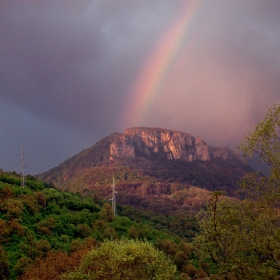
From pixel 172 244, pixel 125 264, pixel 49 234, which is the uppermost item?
pixel 49 234

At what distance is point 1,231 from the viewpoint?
3912 cm

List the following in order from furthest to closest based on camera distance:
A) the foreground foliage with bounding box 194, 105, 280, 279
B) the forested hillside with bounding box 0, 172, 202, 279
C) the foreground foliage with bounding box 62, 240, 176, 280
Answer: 1. the forested hillside with bounding box 0, 172, 202, 279
2. the foreground foliage with bounding box 62, 240, 176, 280
3. the foreground foliage with bounding box 194, 105, 280, 279

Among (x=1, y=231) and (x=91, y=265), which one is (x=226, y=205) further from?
(x=1, y=231)

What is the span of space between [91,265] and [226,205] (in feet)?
41.4

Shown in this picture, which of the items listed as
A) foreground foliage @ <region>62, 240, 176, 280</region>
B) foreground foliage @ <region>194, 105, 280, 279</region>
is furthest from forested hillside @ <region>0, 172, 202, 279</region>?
foreground foliage @ <region>194, 105, 280, 279</region>

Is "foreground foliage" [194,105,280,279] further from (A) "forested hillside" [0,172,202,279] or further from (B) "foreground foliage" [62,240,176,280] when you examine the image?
(A) "forested hillside" [0,172,202,279]

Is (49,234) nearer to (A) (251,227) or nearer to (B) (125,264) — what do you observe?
(B) (125,264)

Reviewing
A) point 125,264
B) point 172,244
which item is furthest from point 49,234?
point 125,264

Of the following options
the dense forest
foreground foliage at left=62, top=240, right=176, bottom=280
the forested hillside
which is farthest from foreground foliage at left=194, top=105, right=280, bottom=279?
the forested hillside

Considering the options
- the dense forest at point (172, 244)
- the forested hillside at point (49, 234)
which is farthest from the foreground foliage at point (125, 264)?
the forested hillside at point (49, 234)

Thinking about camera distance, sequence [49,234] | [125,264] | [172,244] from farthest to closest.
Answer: [172,244], [49,234], [125,264]

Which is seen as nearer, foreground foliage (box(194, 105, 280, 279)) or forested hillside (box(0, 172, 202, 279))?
foreground foliage (box(194, 105, 280, 279))

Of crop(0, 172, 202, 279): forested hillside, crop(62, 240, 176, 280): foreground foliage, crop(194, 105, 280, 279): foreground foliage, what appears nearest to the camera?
crop(194, 105, 280, 279): foreground foliage

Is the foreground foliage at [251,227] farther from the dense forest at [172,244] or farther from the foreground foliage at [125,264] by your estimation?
the foreground foliage at [125,264]
